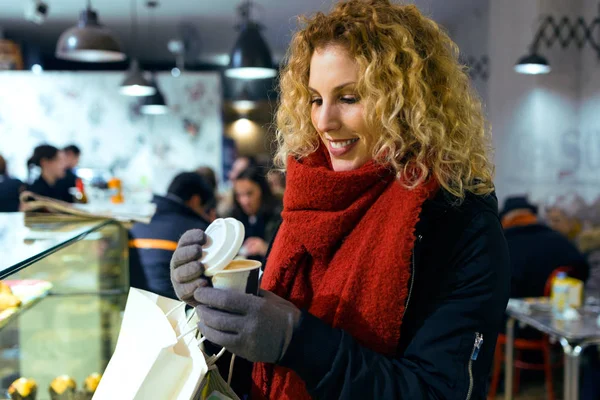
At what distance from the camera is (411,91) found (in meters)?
1.21

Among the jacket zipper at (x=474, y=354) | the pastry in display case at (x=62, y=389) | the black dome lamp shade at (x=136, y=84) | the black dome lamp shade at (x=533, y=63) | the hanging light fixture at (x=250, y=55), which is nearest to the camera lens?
the jacket zipper at (x=474, y=354)

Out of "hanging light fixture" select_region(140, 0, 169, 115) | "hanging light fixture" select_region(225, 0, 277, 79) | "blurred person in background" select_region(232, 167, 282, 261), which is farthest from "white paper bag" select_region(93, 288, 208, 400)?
"hanging light fixture" select_region(140, 0, 169, 115)

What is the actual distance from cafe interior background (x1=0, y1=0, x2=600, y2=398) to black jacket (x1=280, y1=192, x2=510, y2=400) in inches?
212

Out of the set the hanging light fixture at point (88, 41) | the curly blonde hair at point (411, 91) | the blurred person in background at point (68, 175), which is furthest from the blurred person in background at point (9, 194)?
the curly blonde hair at point (411, 91)

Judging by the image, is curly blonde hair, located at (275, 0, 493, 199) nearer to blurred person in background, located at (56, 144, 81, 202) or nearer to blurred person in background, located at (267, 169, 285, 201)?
blurred person in background, located at (267, 169, 285, 201)

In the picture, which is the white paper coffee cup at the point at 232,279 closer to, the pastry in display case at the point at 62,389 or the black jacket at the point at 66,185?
the pastry in display case at the point at 62,389

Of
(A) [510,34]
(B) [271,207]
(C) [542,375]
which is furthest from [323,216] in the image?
(A) [510,34]

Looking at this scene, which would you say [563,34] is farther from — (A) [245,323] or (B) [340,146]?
(A) [245,323]

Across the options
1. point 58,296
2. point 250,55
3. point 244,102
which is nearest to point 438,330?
point 58,296

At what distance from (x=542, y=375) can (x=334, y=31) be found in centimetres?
441

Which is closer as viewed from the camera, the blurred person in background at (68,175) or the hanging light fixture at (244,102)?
the blurred person in background at (68,175)

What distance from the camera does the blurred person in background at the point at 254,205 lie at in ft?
15.2

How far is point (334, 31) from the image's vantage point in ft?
4.04

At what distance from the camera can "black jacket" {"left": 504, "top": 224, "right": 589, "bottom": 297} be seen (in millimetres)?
4230
